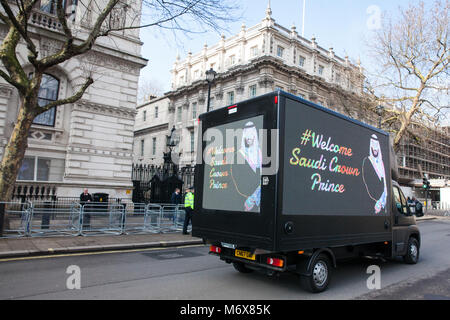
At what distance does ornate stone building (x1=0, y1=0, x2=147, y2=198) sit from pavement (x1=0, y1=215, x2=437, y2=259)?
25.4 feet

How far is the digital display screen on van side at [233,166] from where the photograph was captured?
5.60 meters

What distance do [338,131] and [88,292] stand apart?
554 centimetres

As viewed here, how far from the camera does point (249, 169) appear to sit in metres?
5.71

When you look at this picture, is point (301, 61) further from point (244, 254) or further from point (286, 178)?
point (244, 254)

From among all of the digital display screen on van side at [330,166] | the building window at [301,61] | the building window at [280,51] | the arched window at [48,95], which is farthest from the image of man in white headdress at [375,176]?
the building window at [301,61]

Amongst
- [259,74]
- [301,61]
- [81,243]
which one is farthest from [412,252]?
[301,61]

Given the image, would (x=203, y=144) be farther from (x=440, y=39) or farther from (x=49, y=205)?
(x=440, y=39)

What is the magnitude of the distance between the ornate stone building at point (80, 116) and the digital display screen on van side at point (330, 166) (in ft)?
47.5

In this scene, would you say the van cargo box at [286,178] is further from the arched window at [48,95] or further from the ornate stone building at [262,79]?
the ornate stone building at [262,79]

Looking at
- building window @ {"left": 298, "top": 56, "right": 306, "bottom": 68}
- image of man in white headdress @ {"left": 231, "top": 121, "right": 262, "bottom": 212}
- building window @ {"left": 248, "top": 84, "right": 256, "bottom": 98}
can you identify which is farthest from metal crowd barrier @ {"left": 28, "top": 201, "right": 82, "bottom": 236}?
building window @ {"left": 298, "top": 56, "right": 306, "bottom": 68}

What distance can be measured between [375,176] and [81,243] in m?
8.43

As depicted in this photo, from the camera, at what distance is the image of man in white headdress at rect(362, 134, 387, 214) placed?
7.09 m

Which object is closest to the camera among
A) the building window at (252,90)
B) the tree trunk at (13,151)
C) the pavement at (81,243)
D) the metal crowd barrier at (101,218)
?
the pavement at (81,243)
